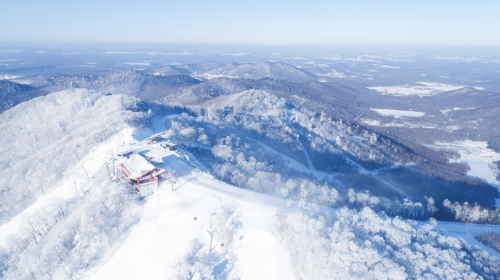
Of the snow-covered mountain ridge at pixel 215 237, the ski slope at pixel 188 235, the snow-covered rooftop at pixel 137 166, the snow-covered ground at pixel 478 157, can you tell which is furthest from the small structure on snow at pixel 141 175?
the snow-covered ground at pixel 478 157

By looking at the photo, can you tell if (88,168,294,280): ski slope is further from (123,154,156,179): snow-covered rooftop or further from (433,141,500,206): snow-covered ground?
(433,141,500,206): snow-covered ground

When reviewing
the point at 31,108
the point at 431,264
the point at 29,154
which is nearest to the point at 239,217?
the point at 431,264

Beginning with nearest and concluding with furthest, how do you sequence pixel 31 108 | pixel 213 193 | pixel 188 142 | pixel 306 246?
pixel 306 246
pixel 213 193
pixel 188 142
pixel 31 108

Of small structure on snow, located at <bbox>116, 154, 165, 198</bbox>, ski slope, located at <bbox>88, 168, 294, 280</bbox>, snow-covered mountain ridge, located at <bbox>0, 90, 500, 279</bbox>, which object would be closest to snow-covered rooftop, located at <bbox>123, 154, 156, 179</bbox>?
small structure on snow, located at <bbox>116, 154, 165, 198</bbox>

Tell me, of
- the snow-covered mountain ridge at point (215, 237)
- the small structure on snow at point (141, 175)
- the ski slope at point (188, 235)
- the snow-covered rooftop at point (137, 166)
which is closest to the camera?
the snow-covered mountain ridge at point (215, 237)

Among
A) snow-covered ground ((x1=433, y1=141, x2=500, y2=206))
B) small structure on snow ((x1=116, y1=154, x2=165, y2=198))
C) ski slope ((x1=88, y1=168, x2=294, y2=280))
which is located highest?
small structure on snow ((x1=116, y1=154, x2=165, y2=198))

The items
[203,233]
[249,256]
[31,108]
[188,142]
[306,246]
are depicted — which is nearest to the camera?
[306,246]

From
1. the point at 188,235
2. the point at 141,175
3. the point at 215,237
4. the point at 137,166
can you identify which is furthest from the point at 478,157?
the point at 137,166

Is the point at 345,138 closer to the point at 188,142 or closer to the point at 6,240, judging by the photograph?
the point at 188,142

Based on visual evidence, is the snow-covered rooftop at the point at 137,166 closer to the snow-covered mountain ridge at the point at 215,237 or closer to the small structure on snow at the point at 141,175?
the small structure on snow at the point at 141,175

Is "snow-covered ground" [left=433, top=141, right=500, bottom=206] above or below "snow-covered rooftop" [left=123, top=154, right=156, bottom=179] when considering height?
below

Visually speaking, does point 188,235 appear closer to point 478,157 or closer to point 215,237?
point 215,237
